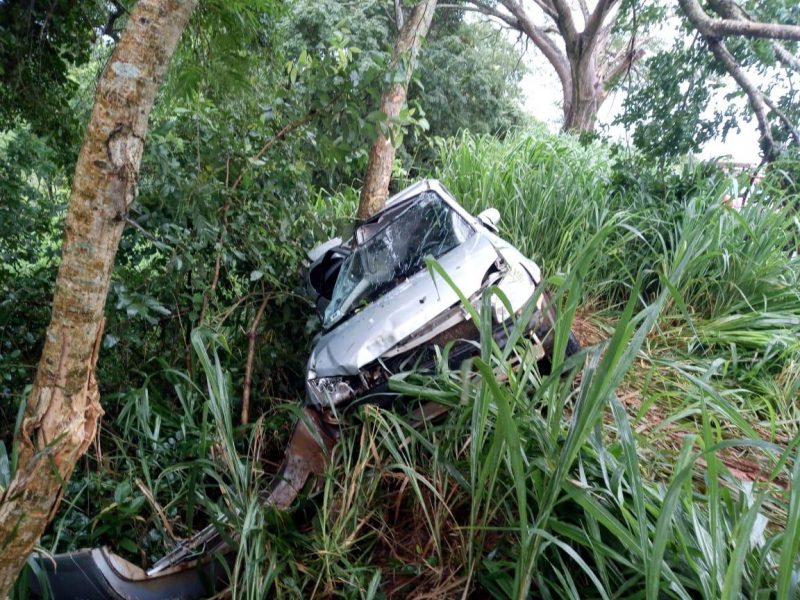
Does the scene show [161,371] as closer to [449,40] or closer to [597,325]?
[597,325]

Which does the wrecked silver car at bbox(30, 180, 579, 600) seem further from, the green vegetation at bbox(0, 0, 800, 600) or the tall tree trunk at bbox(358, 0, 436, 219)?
the tall tree trunk at bbox(358, 0, 436, 219)

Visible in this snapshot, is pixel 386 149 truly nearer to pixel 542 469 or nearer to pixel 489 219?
pixel 489 219

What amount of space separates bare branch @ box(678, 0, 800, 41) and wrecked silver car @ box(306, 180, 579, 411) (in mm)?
2765

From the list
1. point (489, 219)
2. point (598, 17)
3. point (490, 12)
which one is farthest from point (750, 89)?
point (490, 12)

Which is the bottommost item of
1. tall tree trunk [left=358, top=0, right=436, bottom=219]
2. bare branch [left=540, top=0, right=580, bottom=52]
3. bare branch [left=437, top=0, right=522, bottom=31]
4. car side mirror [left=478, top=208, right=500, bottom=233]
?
car side mirror [left=478, top=208, right=500, bottom=233]

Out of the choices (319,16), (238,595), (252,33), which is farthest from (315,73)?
(319,16)

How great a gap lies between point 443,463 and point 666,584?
2.76ft

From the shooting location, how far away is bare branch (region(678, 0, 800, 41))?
453 cm

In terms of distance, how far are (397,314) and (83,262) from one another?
174 centimetres

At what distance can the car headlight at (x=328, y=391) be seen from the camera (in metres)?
2.85

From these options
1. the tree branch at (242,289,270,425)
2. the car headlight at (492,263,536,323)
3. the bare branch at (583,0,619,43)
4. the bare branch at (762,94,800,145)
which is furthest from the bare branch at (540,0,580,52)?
the tree branch at (242,289,270,425)

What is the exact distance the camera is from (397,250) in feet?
12.4

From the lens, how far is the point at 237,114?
3.67 m

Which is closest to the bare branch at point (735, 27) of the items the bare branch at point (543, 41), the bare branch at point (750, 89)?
the bare branch at point (750, 89)
